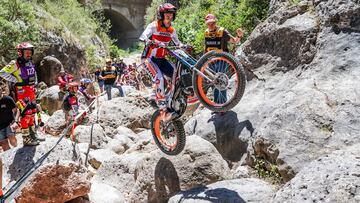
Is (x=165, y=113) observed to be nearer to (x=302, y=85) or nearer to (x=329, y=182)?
(x=302, y=85)

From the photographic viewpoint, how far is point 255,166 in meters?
5.73

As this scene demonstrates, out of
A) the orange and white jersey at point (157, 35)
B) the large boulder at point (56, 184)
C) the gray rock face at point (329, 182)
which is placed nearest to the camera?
the gray rock face at point (329, 182)

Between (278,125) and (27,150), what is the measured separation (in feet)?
14.6

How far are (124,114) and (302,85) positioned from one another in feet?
24.7

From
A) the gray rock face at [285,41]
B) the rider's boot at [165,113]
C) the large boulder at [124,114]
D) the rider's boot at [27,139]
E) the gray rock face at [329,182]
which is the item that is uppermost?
the gray rock face at [285,41]

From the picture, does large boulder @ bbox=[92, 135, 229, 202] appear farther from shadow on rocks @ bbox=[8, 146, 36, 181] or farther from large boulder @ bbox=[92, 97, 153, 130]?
large boulder @ bbox=[92, 97, 153, 130]

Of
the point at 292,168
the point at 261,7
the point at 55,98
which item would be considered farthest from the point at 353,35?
the point at 55,98

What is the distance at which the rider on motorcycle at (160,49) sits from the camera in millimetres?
5850

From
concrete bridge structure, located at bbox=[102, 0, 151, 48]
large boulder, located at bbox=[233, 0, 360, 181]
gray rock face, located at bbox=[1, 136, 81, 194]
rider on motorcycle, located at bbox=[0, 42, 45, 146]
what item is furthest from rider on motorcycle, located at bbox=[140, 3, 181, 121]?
concrete bridge structure, located at bbox=[102, 0, 151, 48]

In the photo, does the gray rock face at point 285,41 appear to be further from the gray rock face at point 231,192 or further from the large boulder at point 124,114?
the large boulder at point 124,114

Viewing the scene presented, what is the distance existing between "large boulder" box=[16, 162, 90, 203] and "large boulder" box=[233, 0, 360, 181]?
113 inches

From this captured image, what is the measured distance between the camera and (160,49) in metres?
5.99

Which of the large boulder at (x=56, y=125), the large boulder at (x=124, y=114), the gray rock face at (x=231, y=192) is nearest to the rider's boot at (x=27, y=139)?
the gray rock face at (x=231, y=192)

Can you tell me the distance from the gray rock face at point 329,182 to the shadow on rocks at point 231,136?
2855 millimetres
